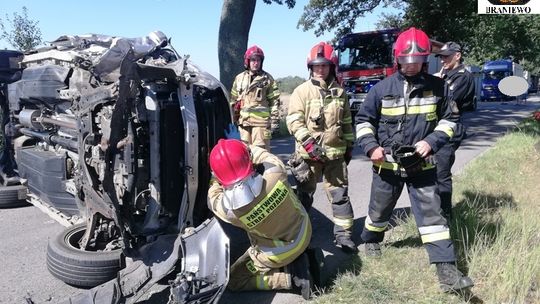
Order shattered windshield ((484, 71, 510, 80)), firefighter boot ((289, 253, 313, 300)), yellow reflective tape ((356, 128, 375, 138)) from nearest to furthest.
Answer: firefighter boot ((289, 253, 313, 300)) < yellow reflective tape ((356, 128, 375, 138)) < shattered windshield ((484, 71, 510, 80))

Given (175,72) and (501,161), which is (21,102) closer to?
(175,72)

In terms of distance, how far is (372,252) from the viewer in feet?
12.6

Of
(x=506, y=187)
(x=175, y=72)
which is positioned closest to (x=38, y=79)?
(x=175, y=72)

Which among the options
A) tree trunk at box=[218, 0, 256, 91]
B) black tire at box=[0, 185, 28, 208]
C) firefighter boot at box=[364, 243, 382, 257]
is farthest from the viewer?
tree trunk at box=[218, 0, 256, 91]

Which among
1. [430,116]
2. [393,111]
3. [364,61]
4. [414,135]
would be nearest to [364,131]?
[393,111]

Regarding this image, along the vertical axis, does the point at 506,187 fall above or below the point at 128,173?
below

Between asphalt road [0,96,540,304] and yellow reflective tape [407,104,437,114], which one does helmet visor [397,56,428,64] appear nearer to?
yellow reflective tape [407,104,437,114]

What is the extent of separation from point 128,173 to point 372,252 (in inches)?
82.0

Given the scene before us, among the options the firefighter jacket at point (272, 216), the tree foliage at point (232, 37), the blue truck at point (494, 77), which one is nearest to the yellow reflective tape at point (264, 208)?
the firefighter jacket at point (272, 216)

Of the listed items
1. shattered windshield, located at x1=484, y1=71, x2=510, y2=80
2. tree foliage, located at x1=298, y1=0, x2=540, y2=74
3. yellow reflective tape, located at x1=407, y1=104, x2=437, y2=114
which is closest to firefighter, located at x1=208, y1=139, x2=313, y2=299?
yellow reflective tape, located at x1=407, y1=104, x2=437, y2=114

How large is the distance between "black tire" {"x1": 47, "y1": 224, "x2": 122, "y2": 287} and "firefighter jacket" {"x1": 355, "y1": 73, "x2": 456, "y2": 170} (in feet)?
6.86

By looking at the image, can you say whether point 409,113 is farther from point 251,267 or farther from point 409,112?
point 251,267

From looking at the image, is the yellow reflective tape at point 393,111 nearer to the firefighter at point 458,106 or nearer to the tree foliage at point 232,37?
the firefighter at point 458,106

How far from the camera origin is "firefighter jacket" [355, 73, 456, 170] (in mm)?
A: 3336
